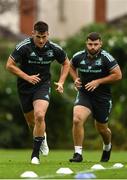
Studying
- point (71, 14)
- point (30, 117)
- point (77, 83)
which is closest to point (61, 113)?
point (30, 117)

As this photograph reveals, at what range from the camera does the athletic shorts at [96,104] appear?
1620 cm

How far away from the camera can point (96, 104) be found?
16281 millimetres

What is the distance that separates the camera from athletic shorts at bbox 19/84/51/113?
15.7 m

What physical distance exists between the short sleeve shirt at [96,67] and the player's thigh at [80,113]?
34cm

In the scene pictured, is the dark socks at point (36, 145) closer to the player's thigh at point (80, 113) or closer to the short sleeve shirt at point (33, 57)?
the player's thigh at point (80, 113)

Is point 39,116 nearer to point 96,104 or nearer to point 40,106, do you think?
point 40,106

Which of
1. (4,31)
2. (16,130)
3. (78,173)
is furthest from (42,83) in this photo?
(4,31)

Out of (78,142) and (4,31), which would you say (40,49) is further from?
(4,31)

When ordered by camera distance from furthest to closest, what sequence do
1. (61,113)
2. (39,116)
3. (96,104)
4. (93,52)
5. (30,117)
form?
(61,113)
(30,117)
(96,104)
(93,52)
(39,116)

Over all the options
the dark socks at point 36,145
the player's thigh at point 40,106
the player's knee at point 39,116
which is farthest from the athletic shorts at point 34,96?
the dark socks at point 36,145

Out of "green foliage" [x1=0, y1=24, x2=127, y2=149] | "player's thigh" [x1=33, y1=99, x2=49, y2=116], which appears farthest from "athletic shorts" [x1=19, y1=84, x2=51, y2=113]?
"green foliage" [x1=0, y1=24, x2=127, y2=149]

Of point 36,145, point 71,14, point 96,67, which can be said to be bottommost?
point 36,145

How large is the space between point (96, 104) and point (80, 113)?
44cm

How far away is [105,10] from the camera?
194 feet
